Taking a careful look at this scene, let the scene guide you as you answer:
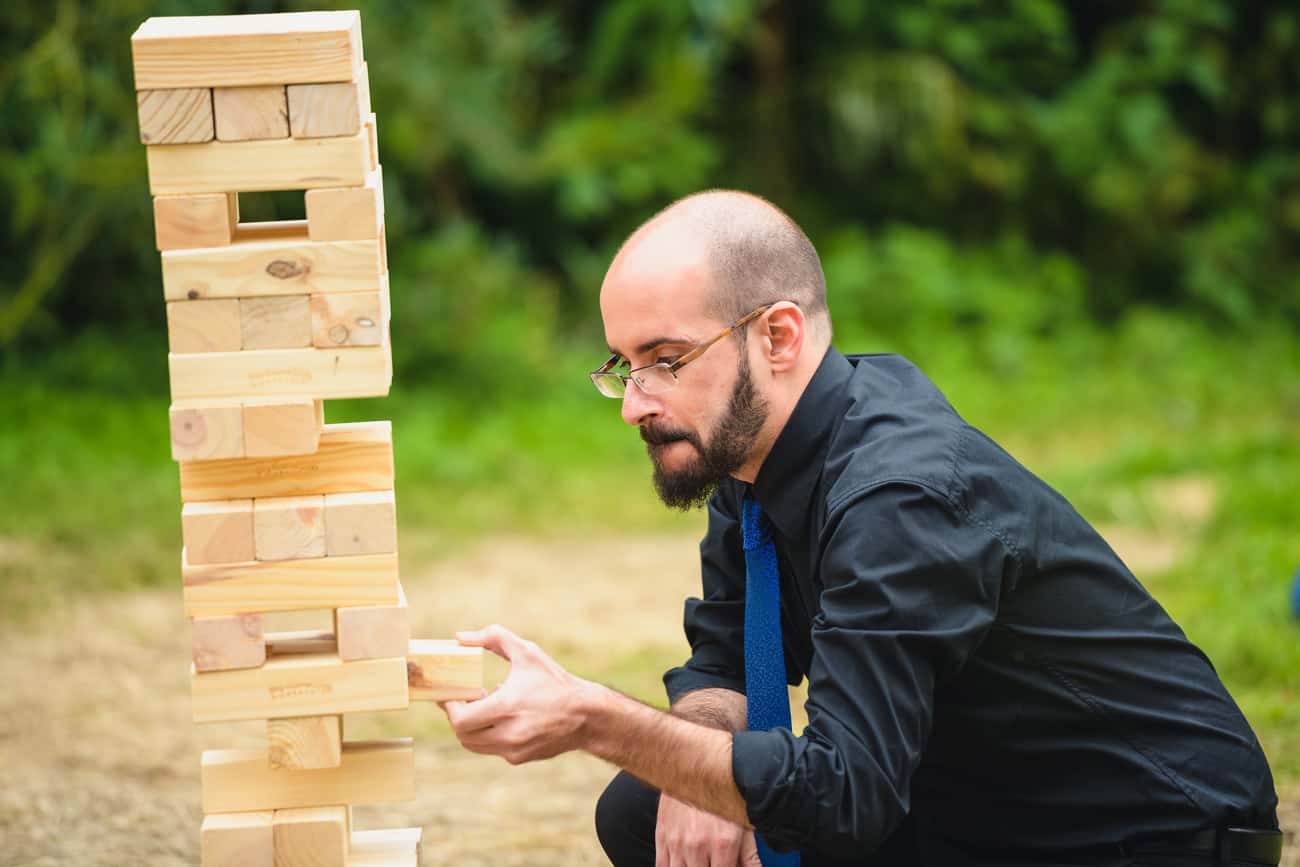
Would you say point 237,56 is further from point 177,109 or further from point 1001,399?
point 1001,399

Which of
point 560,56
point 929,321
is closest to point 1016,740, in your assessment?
point 929,321

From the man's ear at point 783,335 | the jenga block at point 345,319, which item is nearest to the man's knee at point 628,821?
the man's ear at point 783,335

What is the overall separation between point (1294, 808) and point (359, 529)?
2.42 meters

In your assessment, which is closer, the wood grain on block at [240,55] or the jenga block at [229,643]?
the wood grain on block at [240,55]

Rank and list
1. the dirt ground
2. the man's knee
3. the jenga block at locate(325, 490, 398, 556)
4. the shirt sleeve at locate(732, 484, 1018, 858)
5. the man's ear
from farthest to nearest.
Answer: the dirt ground, the man's knee, the man's ear, the jenga block at locate(325, 490, 398, 556), the shirt sleeve at locate(732, 484, 1018, 858)

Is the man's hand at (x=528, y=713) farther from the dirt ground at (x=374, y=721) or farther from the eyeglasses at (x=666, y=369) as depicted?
the dirt ground at (x=374, y=721)

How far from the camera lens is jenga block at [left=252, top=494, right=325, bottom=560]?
2.28 m

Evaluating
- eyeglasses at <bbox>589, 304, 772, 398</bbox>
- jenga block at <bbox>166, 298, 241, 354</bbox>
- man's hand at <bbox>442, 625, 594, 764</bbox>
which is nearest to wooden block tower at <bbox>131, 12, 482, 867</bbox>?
jenga block at <bbox>166, 298, 241, 354</bbox>

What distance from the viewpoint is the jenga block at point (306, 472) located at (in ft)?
7.55

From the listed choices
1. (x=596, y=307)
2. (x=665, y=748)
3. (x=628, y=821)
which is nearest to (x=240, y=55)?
(x=665, y=748)

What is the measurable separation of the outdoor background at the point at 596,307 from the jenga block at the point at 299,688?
1.34 metres

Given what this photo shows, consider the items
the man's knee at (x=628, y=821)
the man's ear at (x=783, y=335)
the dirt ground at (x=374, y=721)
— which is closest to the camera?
the man's ear at (x=783, y=335)

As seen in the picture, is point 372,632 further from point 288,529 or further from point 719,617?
point 719,617

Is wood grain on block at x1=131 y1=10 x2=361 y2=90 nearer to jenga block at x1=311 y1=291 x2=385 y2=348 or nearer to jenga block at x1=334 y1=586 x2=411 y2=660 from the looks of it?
jenga block at x1=311 y1=291 x2=385 y2=348
